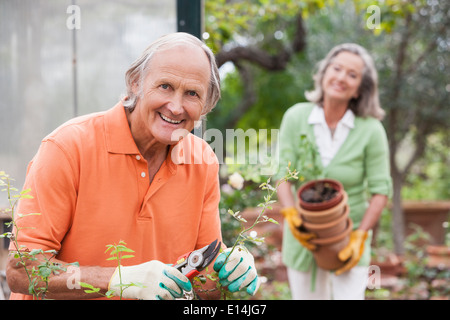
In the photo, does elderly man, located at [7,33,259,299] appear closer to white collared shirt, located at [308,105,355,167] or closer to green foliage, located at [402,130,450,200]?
white collared shirt, located at [308,105,355,167]

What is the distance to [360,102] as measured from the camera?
2.74 meters

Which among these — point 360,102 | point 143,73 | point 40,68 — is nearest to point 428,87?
point 360,102

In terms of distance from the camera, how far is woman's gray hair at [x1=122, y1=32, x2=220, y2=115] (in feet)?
4.12

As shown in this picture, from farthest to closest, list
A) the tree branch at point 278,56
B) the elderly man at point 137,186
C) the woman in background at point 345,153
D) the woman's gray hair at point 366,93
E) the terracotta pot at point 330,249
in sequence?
the tree branch at point 278,56
the woman's gray hair at point 366,93
the woman in background at point 345,153
the terracotta pot at point 330,249
the elderly man at point 137,186

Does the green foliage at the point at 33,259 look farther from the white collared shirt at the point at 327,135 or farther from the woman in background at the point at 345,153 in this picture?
the white collared shirt at the point at 327,135

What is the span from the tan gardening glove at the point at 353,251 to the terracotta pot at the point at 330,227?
0.41ft

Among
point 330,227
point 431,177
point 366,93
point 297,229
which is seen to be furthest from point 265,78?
point 330,227

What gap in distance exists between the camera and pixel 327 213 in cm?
226

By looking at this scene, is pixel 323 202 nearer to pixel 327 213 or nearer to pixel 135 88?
pixel 327 213

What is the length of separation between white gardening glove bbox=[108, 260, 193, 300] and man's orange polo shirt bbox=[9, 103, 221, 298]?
0.22 metres

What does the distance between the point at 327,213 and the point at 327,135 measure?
0.55m

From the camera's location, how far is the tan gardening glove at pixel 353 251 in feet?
8.03

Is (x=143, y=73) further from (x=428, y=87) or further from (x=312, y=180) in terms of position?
(x=428, y=87)

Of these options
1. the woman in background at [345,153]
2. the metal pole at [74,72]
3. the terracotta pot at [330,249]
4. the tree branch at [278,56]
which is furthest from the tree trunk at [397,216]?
the metal pole at [74,72]
